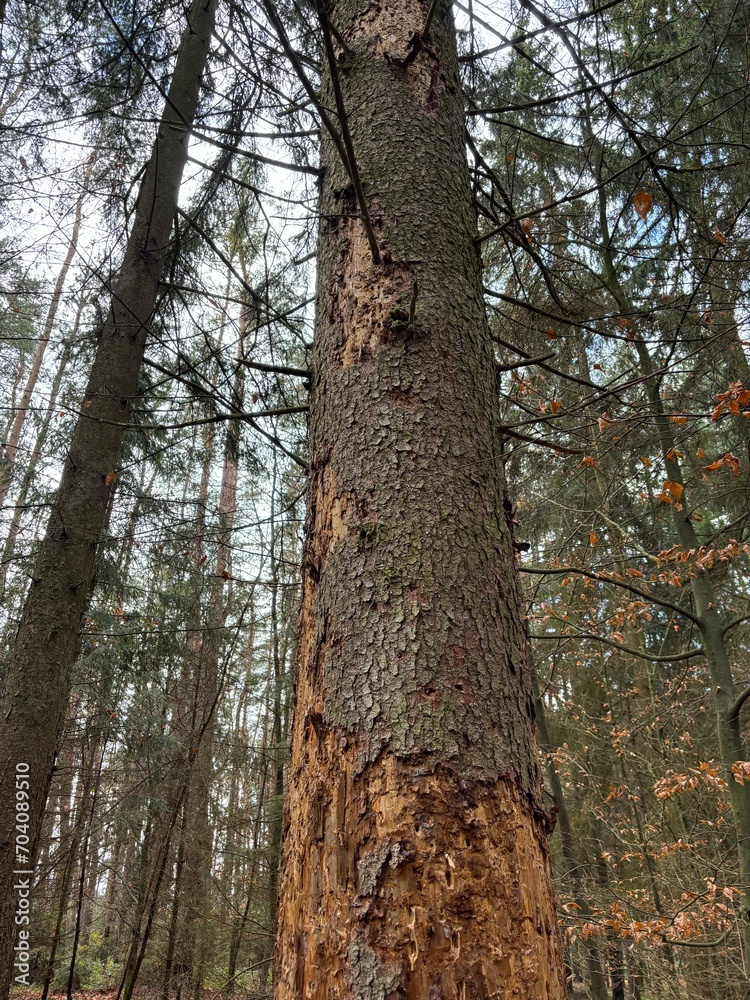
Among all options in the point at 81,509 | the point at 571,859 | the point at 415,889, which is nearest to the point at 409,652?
the point at 415,889

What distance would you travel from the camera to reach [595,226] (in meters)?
6.29

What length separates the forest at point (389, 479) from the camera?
1.09 metres

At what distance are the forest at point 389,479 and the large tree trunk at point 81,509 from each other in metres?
0.02

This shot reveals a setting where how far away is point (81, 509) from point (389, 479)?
2968mm

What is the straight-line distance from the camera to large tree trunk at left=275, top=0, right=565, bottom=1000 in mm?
969

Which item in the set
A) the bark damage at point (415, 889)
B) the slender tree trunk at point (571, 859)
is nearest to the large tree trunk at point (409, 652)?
the bark damage at point (415, 889)

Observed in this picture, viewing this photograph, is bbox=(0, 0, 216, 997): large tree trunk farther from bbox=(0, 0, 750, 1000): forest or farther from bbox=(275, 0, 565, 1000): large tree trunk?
bbox=(275, 0, 565, 1000): large tree trunk

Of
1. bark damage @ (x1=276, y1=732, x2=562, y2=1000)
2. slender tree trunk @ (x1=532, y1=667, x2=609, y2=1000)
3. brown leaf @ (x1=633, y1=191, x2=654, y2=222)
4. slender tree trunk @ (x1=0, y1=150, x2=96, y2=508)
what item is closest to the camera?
bark damage @ (x1=276, y1=732, x2=562, y2=1000)

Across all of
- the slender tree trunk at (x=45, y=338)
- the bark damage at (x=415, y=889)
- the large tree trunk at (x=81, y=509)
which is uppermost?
the slender tree trunk at (x=45, y=338)

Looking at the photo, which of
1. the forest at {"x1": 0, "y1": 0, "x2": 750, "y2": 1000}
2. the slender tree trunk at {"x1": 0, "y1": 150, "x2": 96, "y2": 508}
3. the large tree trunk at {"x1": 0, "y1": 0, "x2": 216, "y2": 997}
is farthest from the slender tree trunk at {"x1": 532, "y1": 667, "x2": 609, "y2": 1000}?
the slender tree trunk at {"x1": 0, "y1": 150, "x2": 96, "y2": 508}

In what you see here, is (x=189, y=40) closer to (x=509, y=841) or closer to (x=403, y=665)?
(x=403, y=665)

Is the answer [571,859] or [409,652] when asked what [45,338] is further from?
[571,859]

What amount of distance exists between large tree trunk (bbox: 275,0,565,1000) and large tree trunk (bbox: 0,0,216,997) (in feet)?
4.90

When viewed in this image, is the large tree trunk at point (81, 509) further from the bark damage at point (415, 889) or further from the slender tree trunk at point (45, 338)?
the bark damage at point (415, 889)
